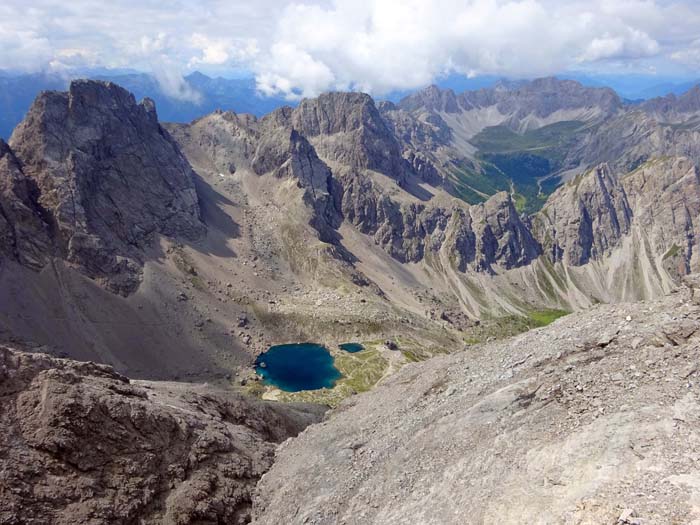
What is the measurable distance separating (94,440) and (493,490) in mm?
40304

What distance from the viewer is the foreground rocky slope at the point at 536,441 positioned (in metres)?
29.3

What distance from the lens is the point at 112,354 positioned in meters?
157

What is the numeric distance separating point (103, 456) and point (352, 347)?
5812 inches

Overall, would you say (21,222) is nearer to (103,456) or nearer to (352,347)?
(352,347)


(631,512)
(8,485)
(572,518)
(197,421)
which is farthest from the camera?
(197,421)

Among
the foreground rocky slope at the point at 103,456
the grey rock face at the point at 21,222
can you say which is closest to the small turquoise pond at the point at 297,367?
the grey rock face at the point at 21,222

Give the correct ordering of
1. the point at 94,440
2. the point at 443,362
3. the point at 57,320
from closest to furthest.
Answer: the point at 94,440
the point at 443,362
the point at 57,320

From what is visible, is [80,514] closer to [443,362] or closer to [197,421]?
[197,421]

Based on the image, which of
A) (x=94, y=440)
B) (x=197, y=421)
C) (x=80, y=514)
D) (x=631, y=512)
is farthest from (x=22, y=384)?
(x=631, y=512)

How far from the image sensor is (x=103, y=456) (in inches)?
2008

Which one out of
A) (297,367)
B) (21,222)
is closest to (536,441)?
(297,367)

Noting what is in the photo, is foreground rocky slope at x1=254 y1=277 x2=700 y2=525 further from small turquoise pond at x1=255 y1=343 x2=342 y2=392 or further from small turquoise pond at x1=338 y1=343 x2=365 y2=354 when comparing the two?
small turquoise pond at x1=338 y1=343 x2=365 y2=354

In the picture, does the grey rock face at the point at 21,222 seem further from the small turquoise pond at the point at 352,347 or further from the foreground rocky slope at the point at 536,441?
the foreground rocky slope at the point at 536,441

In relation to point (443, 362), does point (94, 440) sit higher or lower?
higher
